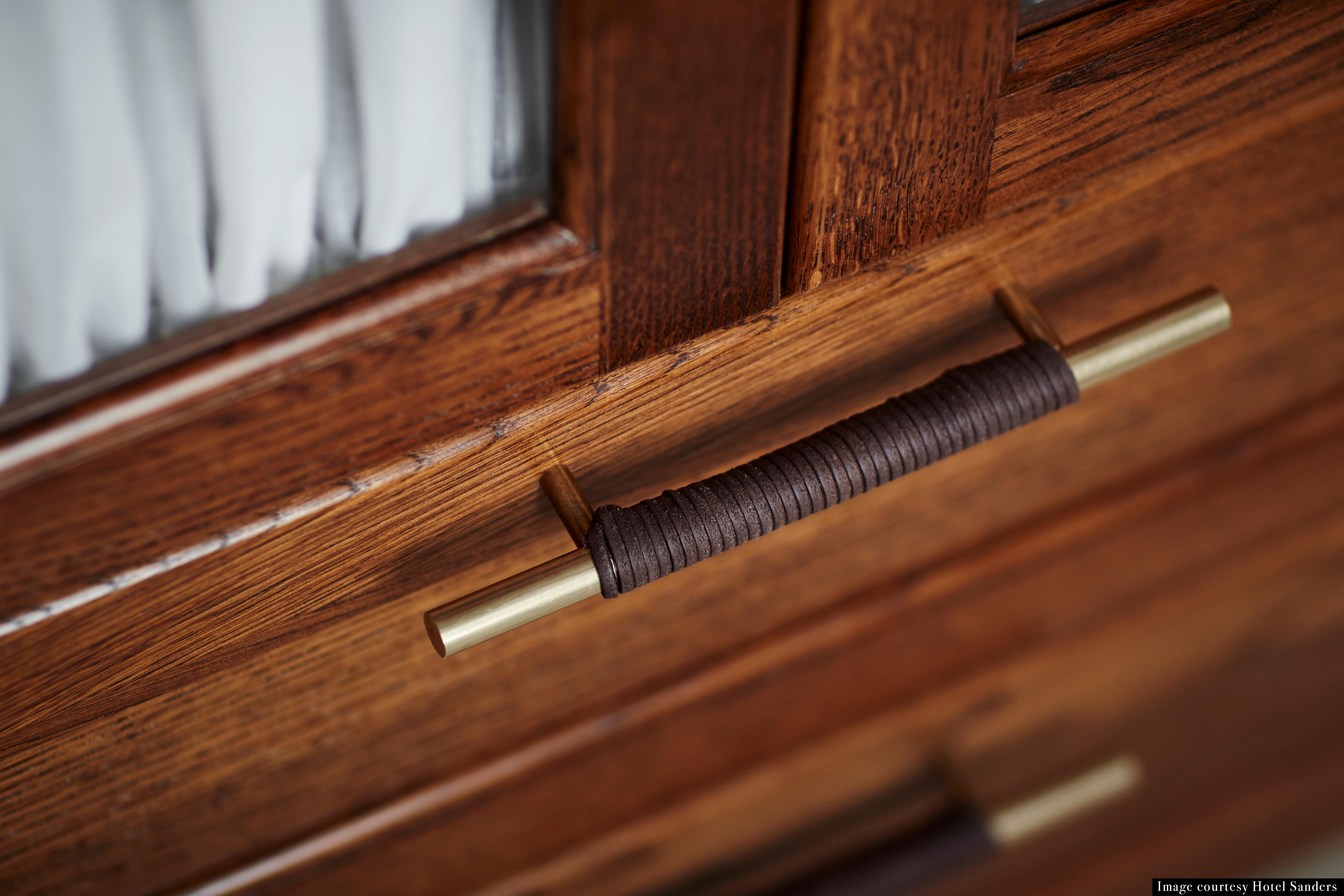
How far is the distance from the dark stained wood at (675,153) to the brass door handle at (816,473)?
0.12ft

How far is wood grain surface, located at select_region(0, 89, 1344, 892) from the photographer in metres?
0.22

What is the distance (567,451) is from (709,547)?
0.04 m

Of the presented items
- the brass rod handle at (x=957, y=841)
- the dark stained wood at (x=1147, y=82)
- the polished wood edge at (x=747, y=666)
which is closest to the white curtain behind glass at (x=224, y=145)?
the dark stained wood at (x=1147, y=82)

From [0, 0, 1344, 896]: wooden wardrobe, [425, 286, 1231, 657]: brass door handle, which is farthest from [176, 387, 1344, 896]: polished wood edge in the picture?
[425, 286, 1231, 657]: brass door handle

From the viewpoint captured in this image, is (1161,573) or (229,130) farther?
(1161,573)

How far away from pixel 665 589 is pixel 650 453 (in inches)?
3.0

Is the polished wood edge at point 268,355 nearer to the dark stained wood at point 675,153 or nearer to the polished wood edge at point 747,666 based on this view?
the dark stained wood at point 675,153

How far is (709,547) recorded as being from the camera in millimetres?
221

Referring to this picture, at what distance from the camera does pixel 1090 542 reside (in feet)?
1.35

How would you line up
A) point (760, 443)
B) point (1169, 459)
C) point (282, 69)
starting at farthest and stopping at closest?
point (1169, 459) → point (760, 443) → point (282, 69)

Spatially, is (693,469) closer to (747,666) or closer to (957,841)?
(747,666)

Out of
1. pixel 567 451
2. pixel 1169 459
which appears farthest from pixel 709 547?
pixel 1169 459

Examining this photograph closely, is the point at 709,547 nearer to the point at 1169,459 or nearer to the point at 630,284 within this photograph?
the point at 630,284

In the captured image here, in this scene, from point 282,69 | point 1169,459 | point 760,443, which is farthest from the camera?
point 1169,459
